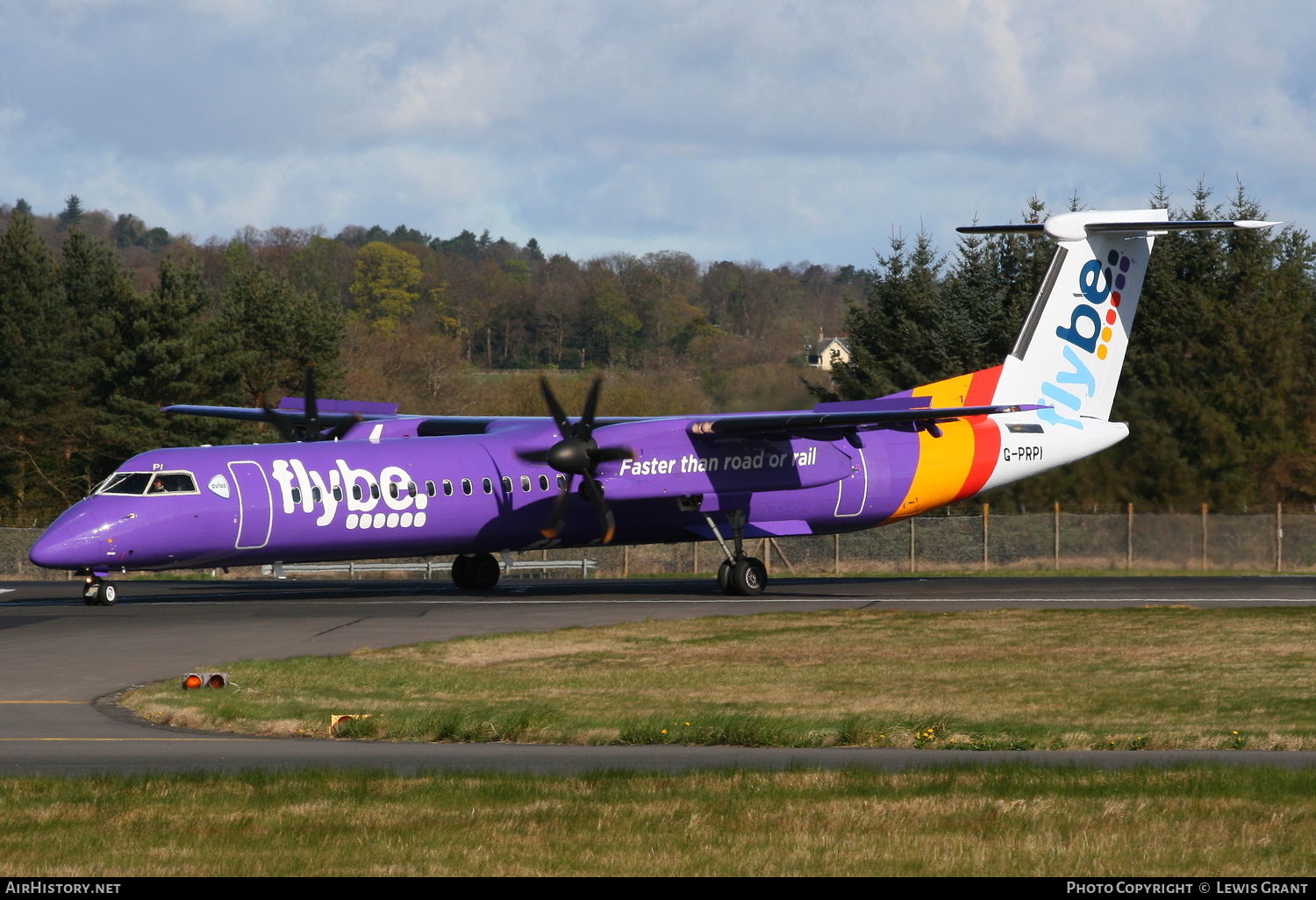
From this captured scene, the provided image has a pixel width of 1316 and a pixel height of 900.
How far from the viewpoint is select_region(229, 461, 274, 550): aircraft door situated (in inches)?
1084

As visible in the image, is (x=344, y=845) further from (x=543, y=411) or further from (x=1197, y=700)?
(x=543, y=411)

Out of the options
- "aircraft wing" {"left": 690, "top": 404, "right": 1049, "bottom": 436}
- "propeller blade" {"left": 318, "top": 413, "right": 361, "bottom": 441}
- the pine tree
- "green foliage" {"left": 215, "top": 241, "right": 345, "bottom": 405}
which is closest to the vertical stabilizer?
"aircraft wing" {"left": 690, "top": 404, "right": 1049, "bottom": 436}

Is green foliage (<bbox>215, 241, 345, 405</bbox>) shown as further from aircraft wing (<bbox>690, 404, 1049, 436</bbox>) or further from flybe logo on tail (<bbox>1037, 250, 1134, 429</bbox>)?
flybe logo on tail (<bbox>1037, 250, 1134, 429</bbox>)

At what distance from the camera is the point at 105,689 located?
18312mm

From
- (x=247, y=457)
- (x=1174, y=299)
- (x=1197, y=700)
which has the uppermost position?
(x=1174, y=299)

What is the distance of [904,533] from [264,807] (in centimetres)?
3672

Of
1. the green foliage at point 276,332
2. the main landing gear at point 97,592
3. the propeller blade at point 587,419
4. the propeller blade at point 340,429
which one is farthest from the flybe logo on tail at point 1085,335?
the green foliage at point 276,332

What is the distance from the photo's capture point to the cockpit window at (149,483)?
26.9 m

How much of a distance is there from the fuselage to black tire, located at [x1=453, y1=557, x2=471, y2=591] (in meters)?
2.65

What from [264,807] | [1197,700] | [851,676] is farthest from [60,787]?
[1197,700]

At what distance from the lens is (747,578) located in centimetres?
3244

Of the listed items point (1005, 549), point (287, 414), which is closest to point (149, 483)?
point (287, 414)

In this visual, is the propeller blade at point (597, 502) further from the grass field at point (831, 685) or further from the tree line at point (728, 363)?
the tree line at point (728, 363)
